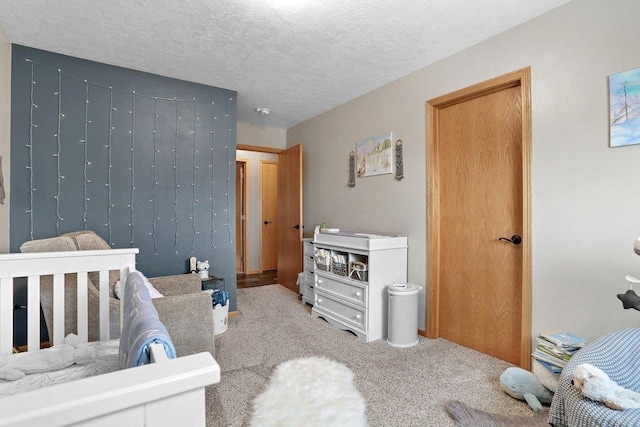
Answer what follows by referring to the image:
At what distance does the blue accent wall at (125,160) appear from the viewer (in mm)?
2512

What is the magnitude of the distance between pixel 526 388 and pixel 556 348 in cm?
29

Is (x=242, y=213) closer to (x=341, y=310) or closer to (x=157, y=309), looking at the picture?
(x=341, y=310)

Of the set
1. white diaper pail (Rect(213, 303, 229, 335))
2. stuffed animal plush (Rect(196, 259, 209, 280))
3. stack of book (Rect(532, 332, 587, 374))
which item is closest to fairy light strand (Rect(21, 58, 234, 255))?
stuffed animal plush (Rect(196, 259, 209, 280))

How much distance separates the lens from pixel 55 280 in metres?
1.53

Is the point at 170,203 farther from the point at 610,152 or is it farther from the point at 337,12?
the point at 610,152

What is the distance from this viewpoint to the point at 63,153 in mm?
2629

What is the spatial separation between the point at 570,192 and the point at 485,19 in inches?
49.5

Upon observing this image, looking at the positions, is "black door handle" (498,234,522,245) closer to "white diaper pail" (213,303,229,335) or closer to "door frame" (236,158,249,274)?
"white diaper pail" (213,303,229,335)

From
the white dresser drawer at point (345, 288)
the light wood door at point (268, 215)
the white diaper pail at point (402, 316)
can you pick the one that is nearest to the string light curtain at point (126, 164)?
the white dresser drawer at point (345, 288)

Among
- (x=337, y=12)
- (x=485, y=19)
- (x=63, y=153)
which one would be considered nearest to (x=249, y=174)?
(x=63, y=153)

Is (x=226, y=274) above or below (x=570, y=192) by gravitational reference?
below

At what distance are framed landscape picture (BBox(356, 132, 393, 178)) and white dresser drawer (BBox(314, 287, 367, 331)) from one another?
1355 mm

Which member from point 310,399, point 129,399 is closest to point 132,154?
point 310,399

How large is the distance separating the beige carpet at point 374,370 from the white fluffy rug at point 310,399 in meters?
0.06
